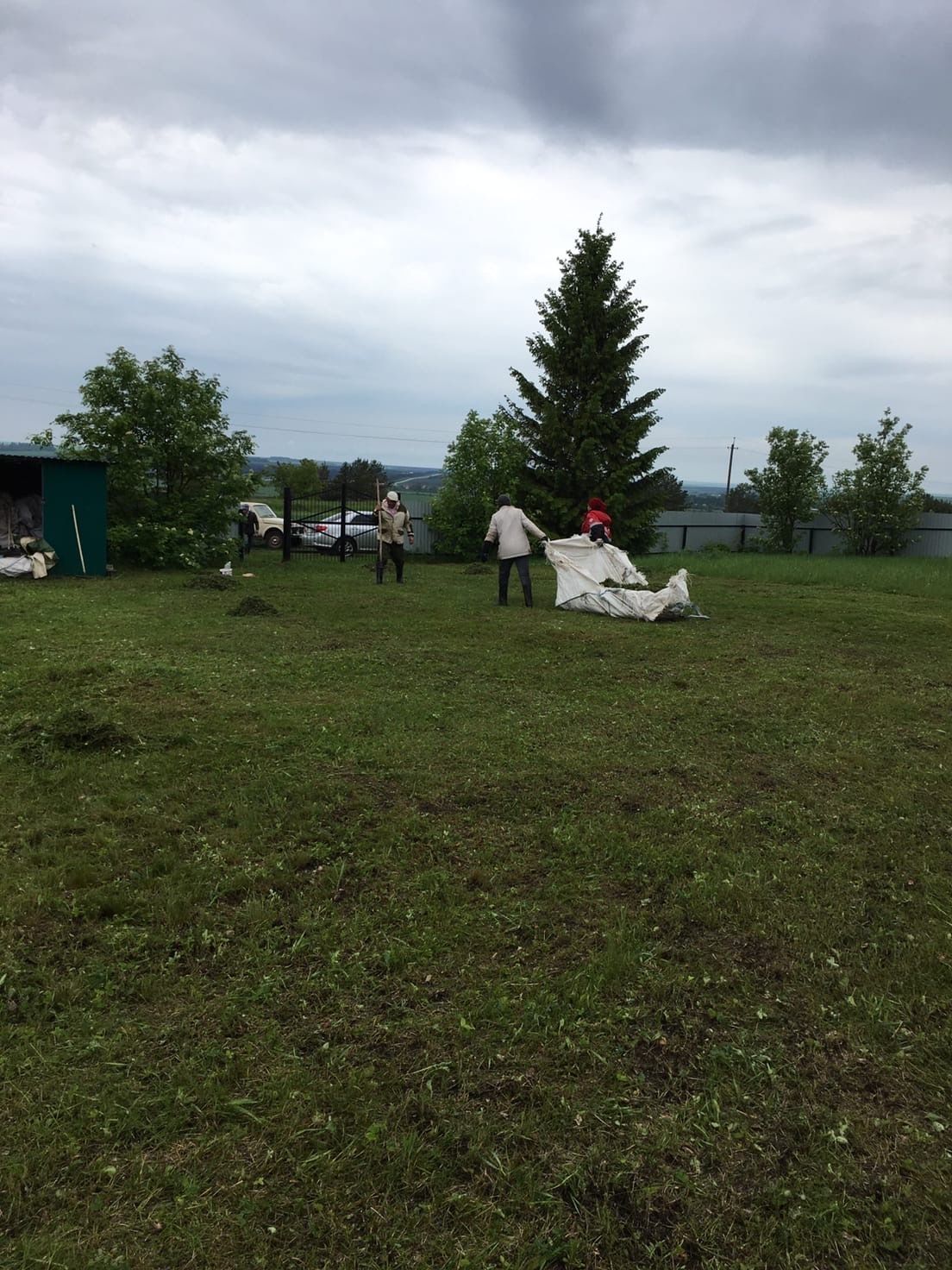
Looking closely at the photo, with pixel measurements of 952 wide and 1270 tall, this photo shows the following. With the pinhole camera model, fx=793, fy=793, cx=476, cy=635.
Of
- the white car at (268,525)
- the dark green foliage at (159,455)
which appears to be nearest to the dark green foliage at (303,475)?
the white car at (268,525)

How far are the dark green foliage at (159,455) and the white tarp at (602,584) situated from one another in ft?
26.1

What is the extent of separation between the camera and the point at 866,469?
88.3 ft

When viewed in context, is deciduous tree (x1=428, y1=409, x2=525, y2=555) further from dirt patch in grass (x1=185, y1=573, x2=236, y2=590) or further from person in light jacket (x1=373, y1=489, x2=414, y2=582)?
dirt patch in grass (x1=185, y1=573, x2=236, y2=590)

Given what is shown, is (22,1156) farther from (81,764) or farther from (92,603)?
(92,603)

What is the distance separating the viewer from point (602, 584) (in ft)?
36.0

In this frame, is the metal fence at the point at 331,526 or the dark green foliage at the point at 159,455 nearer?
the dark green foliage at the point at 159,455

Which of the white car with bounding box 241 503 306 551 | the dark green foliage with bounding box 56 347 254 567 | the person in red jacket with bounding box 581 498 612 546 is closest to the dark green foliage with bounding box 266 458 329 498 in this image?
the white car with bounding box 241 503 306 551

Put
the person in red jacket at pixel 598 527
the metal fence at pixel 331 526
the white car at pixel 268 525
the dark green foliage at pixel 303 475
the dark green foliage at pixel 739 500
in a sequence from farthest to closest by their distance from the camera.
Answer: the dark green foliage at pixel 739 500, the dark green foliage at pixel 303 475, the white car at pixel 268 525, the metal fence at pixel 331 526, the person in red jacket at pixel 598 527

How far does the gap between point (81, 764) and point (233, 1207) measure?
10.2ft

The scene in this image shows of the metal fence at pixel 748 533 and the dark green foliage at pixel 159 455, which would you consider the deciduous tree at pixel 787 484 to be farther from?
the dark green foliage at pixel 159 455

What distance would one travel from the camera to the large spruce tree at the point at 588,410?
22172mm

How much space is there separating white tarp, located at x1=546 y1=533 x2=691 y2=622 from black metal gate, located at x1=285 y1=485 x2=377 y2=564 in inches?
373

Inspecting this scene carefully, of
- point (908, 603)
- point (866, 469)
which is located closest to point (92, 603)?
point (908, 603)

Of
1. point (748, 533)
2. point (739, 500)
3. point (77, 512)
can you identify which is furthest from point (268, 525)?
point (739, 500)
